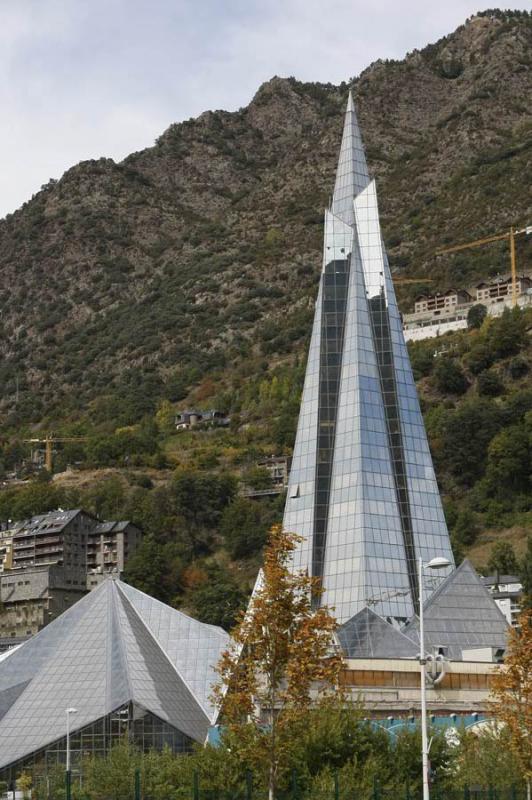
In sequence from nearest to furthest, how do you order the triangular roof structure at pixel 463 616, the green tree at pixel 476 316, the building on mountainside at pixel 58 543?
the triangular roof structure at pixel 463 616 < the building on mountainside at pixel 58 543 < the green tree at pixel 476 316

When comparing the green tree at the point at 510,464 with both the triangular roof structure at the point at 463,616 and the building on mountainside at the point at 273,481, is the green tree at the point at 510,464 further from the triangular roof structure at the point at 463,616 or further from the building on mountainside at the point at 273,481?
the triangular roof structure at the point at 463,616

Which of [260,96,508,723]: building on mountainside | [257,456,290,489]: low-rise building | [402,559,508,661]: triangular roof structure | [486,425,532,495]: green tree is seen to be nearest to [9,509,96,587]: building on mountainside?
[257,456,290,489]: low-rise building

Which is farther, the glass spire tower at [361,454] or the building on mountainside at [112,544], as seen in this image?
the building on mountainside at [112,544]

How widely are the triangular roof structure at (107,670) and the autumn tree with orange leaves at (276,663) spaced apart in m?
35.5

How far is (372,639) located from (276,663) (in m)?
47.2

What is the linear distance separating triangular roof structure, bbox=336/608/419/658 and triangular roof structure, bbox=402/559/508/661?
9.54 feet

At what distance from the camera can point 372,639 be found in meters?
91.4

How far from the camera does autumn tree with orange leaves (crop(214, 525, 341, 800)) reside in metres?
44.6

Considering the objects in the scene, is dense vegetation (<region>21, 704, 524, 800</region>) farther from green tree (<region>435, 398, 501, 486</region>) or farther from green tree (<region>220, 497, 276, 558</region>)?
green tree (<region>220, 497, 276, 558</region>)

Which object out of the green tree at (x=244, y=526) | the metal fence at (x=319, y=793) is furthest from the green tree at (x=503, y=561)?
the metal fence at (x=319, y=793)

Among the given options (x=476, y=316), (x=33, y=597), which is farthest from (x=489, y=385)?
(x=33, y=597)

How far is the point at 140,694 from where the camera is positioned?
8625 cm

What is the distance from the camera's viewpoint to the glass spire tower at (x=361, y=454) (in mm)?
108000

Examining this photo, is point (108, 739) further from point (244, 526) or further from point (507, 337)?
point (507, 337)
